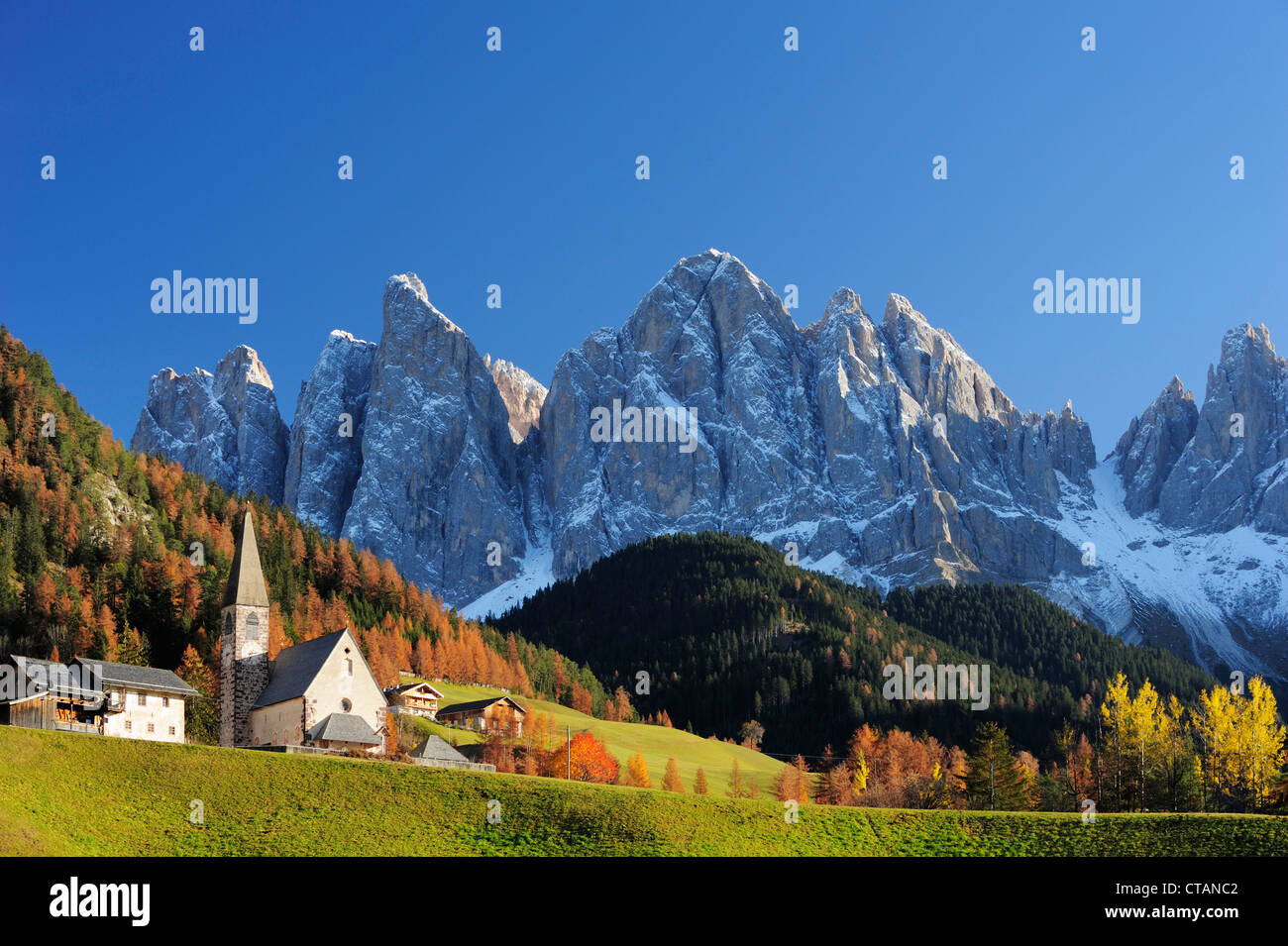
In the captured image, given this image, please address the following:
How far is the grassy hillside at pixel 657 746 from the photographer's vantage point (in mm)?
116938

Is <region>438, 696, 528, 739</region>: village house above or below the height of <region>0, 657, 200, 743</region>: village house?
below

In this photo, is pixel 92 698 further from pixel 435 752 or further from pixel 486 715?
pixel 486 715

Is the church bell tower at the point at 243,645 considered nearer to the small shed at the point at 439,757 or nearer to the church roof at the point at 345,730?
the church roof at the point at 345,730

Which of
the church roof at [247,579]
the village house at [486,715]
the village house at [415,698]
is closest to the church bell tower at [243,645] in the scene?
the church roof at [247,579]

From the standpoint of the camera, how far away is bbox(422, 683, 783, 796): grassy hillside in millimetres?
116938

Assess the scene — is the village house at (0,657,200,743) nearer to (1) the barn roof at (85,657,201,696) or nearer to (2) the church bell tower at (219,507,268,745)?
(1) the barn roof at (85,657,201,696)

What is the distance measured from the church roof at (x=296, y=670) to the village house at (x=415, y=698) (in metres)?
38.2

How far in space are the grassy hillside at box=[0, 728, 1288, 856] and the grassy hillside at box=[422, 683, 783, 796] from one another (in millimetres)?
41923

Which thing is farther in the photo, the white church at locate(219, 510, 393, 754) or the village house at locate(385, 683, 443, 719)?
the village house at locate(385, 683, 443, 719)

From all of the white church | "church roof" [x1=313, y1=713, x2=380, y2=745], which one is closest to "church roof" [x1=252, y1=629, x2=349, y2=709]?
the white church
